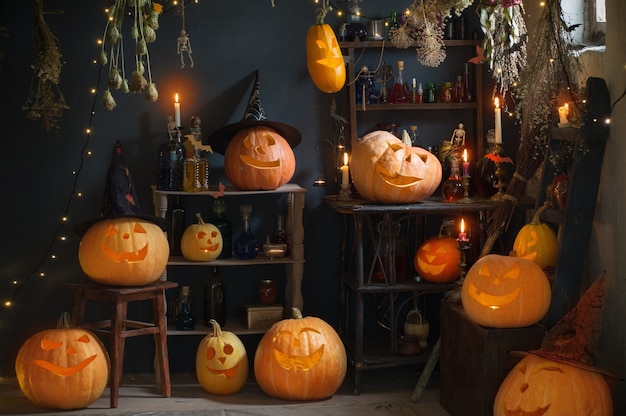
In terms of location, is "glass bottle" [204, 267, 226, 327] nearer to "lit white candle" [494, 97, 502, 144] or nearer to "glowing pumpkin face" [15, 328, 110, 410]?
"glowing pumpkin face" [15, 328, 110, 410]

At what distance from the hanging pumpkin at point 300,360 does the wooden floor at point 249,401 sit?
9 centimetres

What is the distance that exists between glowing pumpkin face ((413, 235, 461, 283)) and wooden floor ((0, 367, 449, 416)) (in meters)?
0.64

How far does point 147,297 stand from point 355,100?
63.3 inches

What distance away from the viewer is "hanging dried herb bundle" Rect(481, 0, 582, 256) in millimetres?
3943

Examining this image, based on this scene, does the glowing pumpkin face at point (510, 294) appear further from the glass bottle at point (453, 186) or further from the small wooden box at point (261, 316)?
the small wooden box at point (261, 316)

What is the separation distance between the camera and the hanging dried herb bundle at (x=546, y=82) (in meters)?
3.94

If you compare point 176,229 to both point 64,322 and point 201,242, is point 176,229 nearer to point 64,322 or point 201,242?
point 201,242

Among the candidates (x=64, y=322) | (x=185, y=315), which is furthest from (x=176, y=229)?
(x=64, y=322)

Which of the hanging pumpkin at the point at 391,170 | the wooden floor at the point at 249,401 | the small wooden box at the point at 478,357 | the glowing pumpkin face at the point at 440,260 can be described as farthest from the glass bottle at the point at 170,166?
the small wooden box at the point at 478,357

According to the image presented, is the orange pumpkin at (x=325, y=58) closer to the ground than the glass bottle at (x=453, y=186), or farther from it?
farther from it


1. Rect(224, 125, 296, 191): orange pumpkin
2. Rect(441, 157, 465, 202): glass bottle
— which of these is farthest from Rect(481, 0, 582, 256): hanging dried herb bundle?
Rect(224, 125, 296, 191): orange pumpkin

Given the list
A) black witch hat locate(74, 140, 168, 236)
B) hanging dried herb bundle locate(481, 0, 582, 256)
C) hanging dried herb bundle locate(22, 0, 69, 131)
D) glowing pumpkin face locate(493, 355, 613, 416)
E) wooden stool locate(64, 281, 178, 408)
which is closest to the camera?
glowing pumpkin face locate(493, 355, 613, 416)

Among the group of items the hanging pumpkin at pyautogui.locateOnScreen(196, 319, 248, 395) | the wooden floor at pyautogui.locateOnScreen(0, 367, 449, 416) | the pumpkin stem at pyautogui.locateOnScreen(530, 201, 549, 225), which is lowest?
the wooden floor at pyautogui.locateOnScreen(0, 367, 449, 416)

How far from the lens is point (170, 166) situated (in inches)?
204
